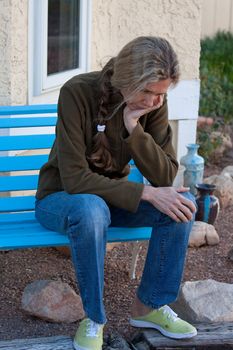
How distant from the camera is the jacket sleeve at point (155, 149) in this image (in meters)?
3.30

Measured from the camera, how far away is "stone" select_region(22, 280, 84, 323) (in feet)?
11.9

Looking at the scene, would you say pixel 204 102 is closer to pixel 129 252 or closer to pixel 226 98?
pixel 226 98

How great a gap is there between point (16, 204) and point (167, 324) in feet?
3.46

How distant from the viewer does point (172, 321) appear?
3.29 meters

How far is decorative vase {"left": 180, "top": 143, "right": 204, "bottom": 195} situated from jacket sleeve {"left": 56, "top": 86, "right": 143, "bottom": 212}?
6.00 ft

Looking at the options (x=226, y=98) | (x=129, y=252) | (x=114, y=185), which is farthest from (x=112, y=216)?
(x=226, y=98)

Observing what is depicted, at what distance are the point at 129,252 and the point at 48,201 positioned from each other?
131 cm

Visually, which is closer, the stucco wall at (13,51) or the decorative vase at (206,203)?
the stucco wall at (13,51)

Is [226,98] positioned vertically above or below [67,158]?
below

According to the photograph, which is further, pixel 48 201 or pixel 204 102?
pixel 204 102

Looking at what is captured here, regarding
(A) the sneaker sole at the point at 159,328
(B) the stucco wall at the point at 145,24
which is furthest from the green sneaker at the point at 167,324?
(B) the stucco wall at the point at 145,24

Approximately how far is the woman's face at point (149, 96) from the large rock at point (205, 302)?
2.89ft

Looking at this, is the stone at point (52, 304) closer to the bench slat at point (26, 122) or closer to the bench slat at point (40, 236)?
the bench slat at point (40, 236)

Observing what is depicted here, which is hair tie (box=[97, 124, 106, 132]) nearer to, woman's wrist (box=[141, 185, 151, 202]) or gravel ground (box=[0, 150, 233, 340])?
woman's wrist (box=[141, 185, 151, 202])
